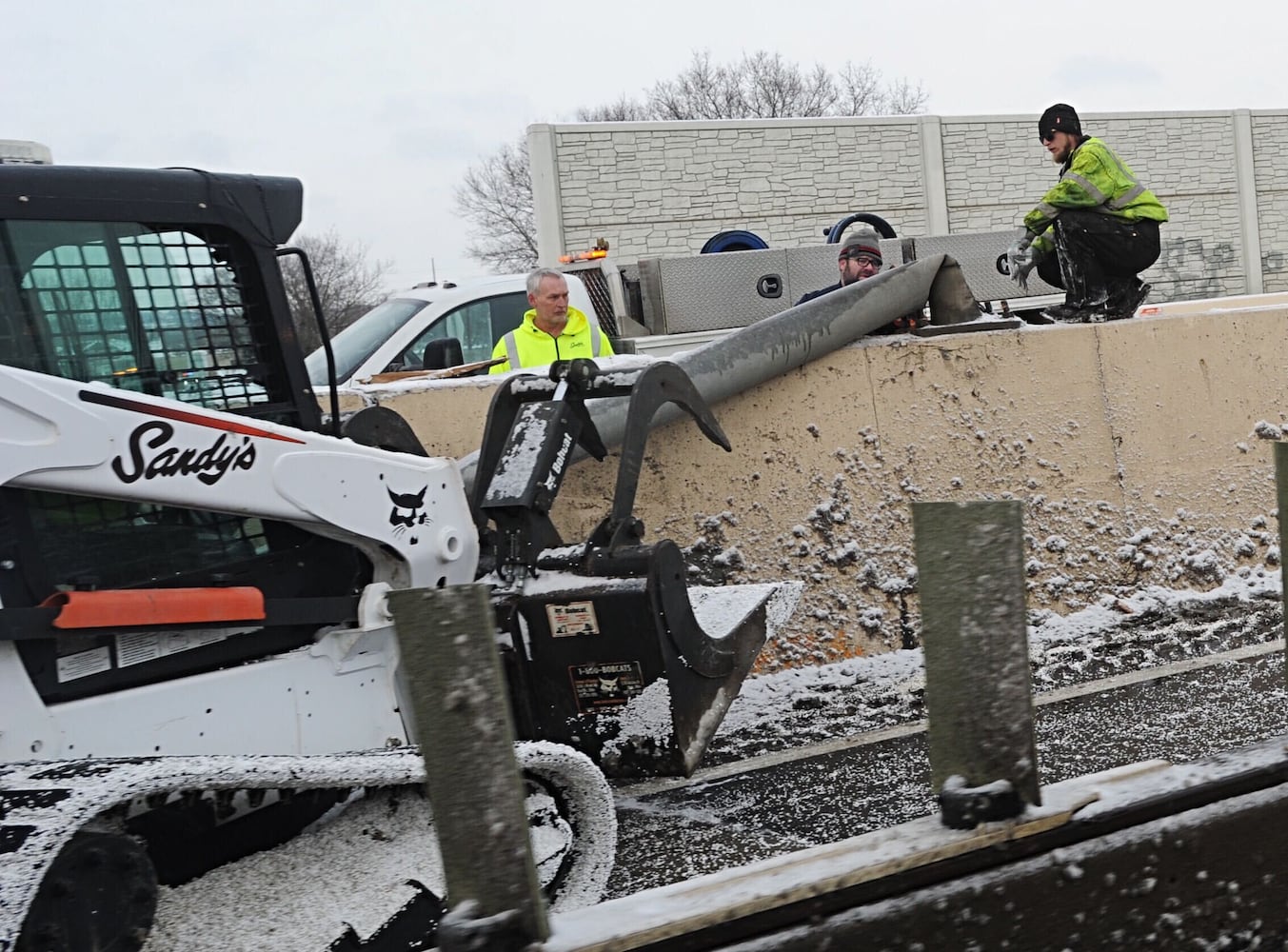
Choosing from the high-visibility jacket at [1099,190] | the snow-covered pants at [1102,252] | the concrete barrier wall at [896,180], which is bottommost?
the snow-covered pants at [1102,252]

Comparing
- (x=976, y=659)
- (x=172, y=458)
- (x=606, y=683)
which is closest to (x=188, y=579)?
(x=172, y=458)

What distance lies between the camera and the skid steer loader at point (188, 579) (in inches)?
117

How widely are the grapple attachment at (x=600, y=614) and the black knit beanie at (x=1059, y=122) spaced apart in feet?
11.8

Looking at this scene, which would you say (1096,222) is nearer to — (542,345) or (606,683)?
(542,345)

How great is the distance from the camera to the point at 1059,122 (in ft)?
24.9

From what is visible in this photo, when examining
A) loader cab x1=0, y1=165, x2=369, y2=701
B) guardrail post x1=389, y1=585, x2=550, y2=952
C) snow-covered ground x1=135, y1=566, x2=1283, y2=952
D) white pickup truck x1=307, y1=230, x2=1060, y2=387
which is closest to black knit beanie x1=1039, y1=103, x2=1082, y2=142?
white pickup truck x1=307, y1=230, x2=1060, y2=387

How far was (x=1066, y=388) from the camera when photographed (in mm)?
6992

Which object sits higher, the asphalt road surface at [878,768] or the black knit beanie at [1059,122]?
the black knit beanie at [1059,122]

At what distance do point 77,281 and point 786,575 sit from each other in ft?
12.1

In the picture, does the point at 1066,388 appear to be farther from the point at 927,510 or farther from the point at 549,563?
the point at 927,510

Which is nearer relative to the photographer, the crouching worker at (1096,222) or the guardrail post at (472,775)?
the guardrail post at (472,775)

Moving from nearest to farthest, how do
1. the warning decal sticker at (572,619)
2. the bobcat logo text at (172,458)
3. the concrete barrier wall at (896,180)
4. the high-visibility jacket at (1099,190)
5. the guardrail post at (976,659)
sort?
1. the guardrail post at (976,659)
2. the bobcat logo text at (172,458)
3. the warning decal sticker at (572,619)
4. the high-visibility jacket at (1099,190)
5. the concrete barrier wall at (896,180)

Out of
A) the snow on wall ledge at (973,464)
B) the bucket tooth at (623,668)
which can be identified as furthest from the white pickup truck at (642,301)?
the bucket tooth at (623,668)

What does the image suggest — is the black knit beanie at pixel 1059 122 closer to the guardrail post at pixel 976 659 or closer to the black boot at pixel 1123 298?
the black boot at pixel 1123 298
